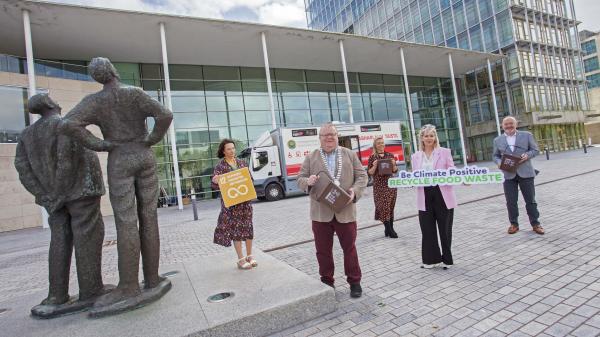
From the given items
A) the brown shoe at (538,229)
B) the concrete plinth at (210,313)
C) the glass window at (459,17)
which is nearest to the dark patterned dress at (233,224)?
the concrete plinth at (210,313)

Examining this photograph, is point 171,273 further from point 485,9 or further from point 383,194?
point 485,9

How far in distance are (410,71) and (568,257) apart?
27043mm

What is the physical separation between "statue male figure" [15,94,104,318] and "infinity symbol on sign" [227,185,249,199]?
134 cm

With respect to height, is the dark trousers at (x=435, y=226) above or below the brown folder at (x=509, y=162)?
below

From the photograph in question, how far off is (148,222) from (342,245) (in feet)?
6.28

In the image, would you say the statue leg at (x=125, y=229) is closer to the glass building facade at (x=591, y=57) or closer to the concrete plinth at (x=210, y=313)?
the concrete plinth at (x=210, y=313)

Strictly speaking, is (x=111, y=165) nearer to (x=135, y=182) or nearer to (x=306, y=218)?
(x=135, y=182)

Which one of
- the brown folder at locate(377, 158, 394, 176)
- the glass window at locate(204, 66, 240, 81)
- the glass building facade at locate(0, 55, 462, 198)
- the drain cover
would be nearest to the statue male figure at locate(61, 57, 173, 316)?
the drain cover

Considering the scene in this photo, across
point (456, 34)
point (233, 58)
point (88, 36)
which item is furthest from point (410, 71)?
point (88, 36)

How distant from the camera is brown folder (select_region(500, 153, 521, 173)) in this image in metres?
4.78

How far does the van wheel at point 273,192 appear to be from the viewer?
588 inches

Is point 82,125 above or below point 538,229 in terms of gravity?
above

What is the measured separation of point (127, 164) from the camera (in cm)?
302

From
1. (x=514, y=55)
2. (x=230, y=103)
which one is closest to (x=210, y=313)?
(x=230, y=103)
